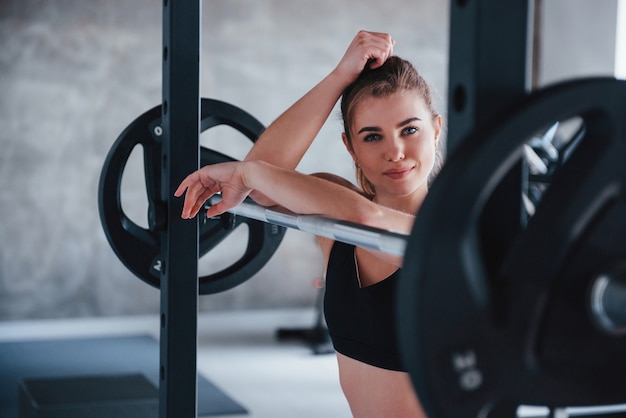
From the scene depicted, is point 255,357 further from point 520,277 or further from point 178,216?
point 520,277

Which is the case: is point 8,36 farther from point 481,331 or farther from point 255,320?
point 481,331

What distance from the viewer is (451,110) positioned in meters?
0.66

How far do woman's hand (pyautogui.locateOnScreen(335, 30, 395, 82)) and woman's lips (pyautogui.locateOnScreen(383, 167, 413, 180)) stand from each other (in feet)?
0.68

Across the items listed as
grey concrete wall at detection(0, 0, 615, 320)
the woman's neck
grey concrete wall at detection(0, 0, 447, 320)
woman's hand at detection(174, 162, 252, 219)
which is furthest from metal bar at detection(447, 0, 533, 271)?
grey concrete wall at detection(0, 0, 447, 320)

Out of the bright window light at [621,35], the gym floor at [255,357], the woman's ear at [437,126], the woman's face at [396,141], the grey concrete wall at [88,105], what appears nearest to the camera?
the woman's face at [396,141]

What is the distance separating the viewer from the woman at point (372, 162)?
1582 millimetres

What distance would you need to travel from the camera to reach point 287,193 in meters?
1.20

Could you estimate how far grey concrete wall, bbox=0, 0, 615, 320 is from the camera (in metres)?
5.59

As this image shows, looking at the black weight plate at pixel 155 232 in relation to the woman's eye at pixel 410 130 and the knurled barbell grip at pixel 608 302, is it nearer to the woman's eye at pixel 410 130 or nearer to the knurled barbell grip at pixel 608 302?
the woman's eye at pixel 410 130

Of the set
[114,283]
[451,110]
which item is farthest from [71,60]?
[451,110]

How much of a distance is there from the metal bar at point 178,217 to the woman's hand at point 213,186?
0.14ft

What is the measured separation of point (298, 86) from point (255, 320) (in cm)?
178

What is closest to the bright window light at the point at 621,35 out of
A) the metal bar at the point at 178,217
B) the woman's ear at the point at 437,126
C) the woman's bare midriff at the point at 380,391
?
the woman's ear at the point at 437,126

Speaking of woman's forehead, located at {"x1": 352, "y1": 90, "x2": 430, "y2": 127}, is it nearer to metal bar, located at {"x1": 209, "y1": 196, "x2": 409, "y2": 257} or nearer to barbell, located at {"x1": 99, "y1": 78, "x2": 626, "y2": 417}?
metal bar, located at {"x1": 209, "y1": 196, "x2": 409, "y2": 257}
